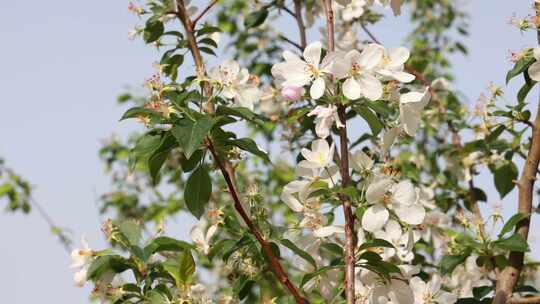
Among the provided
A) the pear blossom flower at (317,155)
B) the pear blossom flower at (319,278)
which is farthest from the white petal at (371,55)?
the pear blossom flower at (319,278)

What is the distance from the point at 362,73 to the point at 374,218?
0.98ft

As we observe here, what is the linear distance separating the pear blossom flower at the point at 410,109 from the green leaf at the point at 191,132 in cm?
43

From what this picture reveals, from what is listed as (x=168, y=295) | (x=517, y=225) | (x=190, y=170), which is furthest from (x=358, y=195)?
(x=517, y=225)

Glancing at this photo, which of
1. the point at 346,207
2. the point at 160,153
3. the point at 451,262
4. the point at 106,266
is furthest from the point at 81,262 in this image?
the point at 451,262

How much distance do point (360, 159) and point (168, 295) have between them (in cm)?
54

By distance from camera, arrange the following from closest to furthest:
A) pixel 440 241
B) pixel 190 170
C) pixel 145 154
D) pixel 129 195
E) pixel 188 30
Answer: pixel 145 154 < pixel 190 170 < pixel 188 30 < pixel 440 241 < pixel 129 195

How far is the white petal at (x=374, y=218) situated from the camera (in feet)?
5.01

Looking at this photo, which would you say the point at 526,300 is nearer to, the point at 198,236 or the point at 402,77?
the point at 402,77

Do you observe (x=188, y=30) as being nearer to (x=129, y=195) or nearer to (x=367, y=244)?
(x=367, y=244)

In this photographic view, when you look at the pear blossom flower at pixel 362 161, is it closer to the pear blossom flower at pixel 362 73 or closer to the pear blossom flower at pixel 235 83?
the pear blossom flower at pixel 362 73

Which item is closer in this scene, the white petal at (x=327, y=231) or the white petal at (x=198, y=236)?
the white petal at (x=327, y=231)

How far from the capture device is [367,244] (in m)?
1.56

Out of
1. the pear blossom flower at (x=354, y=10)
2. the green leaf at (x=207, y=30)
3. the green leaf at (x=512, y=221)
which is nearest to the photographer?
the green leaf at (x=512, y=221)

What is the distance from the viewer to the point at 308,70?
1.61m
